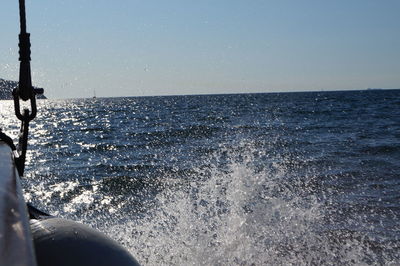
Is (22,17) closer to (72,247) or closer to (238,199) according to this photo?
(72,247)

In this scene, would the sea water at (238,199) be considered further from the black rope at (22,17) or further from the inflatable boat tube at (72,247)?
the inflatable boat tube at (72,247)

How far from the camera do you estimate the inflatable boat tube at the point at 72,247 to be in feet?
7.66

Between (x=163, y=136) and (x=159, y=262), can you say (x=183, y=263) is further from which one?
(x=163, y=136)

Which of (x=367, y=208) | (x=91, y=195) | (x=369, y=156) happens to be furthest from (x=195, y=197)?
(x=369, y=156)

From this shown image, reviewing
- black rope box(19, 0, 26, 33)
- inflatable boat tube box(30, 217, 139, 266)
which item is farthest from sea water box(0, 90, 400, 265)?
inflatable boat tube box(30, 217, 139, 266)

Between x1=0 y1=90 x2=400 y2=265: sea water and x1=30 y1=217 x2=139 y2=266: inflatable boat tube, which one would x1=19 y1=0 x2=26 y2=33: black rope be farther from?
x1=0 y1=90 x2=400 y2=265: sea water

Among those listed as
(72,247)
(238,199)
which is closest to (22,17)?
(72,247)

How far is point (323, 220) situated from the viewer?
8.03 metres

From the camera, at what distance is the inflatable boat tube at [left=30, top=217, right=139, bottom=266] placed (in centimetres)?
233

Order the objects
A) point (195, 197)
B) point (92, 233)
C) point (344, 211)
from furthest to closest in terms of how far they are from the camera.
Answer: point (195, 197) → point (344, 211) → point (92, 233)

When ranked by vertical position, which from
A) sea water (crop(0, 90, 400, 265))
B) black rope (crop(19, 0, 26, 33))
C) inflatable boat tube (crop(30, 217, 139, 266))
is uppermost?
black rope (crop(19, 0, 26, 33))

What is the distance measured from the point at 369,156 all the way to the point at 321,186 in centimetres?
466

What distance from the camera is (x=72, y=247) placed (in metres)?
2.42

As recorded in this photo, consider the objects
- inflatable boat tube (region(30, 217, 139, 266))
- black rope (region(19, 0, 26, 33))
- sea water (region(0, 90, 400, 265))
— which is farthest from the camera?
sea water (region(0, 90, 400, 265))
